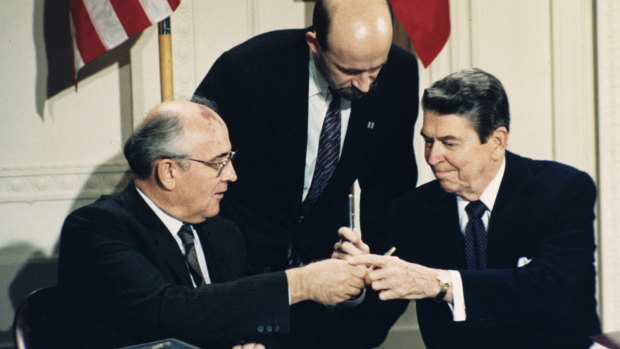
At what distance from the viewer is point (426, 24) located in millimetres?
3572

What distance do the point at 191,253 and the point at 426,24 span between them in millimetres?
1923

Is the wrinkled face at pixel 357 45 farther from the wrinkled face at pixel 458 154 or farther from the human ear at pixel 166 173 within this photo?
the human ear at pixel 166 173

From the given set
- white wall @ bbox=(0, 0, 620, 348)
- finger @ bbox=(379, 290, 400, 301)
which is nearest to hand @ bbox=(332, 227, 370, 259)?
finger @ bbox=(379, 290, 400, 301)

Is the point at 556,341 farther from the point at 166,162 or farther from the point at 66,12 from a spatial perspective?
the point at 66,12

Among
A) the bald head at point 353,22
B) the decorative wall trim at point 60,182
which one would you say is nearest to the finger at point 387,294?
the bald head at point 353,22

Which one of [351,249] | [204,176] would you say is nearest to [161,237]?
[204,176]

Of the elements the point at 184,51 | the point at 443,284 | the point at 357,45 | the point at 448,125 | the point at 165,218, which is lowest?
the point at 443,284

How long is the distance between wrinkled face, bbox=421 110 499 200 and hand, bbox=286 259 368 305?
47 cm

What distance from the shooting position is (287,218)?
2.73m

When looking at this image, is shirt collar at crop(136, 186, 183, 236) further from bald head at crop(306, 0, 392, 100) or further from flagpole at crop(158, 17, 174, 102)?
flagpole at crop(158, 17, 174, 102)

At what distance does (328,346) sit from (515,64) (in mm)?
1903

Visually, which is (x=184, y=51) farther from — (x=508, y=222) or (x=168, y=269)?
(x=508, y=222)

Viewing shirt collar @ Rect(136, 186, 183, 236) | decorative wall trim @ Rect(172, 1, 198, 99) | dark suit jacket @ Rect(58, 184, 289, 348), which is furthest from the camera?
decorative wall trim @ Rect(172, 1, 198, 99)

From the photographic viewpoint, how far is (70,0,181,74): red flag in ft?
11.2
